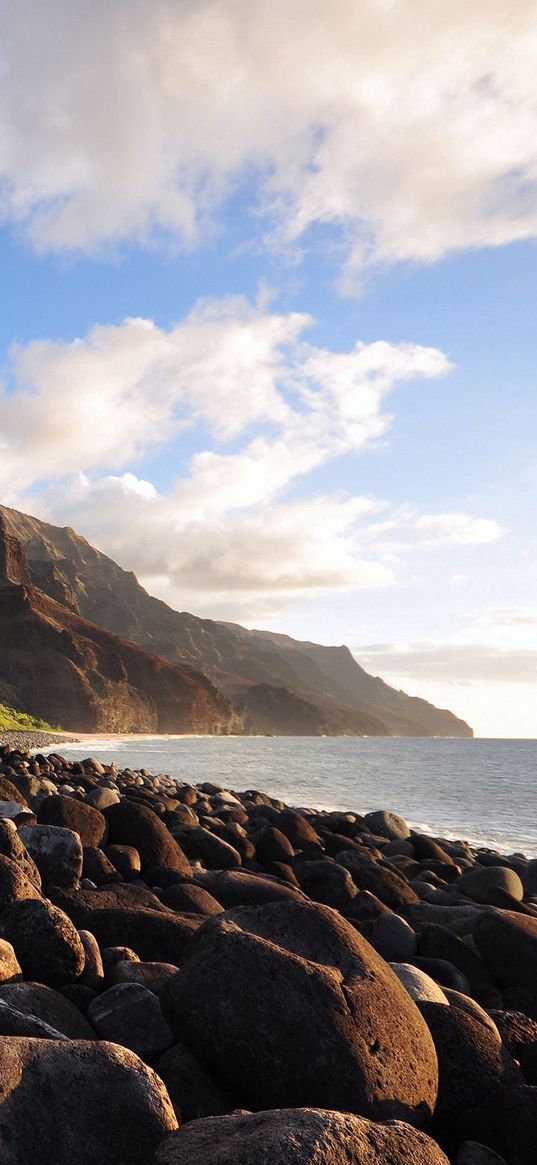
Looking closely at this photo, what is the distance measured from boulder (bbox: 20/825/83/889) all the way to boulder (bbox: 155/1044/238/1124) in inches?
103

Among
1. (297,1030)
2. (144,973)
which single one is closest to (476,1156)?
(297,1030)

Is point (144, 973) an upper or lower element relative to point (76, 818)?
lower

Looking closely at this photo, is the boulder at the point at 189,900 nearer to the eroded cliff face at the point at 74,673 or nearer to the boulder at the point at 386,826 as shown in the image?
the boulder at the point at 386,826

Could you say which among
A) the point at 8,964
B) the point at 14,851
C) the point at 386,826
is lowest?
the point at 386,826

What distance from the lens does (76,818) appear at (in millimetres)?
7117

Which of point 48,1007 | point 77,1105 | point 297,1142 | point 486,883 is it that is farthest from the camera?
point 486,883

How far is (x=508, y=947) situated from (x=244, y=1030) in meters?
3.23

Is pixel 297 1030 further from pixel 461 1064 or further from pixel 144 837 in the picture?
pixel 144 837

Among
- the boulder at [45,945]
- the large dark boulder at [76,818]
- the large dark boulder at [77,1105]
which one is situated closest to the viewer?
the large dark boulder at [77,1105]

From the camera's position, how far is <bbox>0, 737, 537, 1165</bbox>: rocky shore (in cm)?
247

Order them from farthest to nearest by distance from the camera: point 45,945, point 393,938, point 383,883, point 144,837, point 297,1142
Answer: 1. point 383,883
2. point 144,837
3. point 393,938
4. point 45,945
5. point 297,1142

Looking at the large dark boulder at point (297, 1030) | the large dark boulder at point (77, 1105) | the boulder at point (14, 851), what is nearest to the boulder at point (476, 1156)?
the large dark boulder at point (297, 1030)

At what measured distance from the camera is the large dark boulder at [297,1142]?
7.29ft

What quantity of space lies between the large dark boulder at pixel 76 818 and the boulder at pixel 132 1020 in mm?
3428
